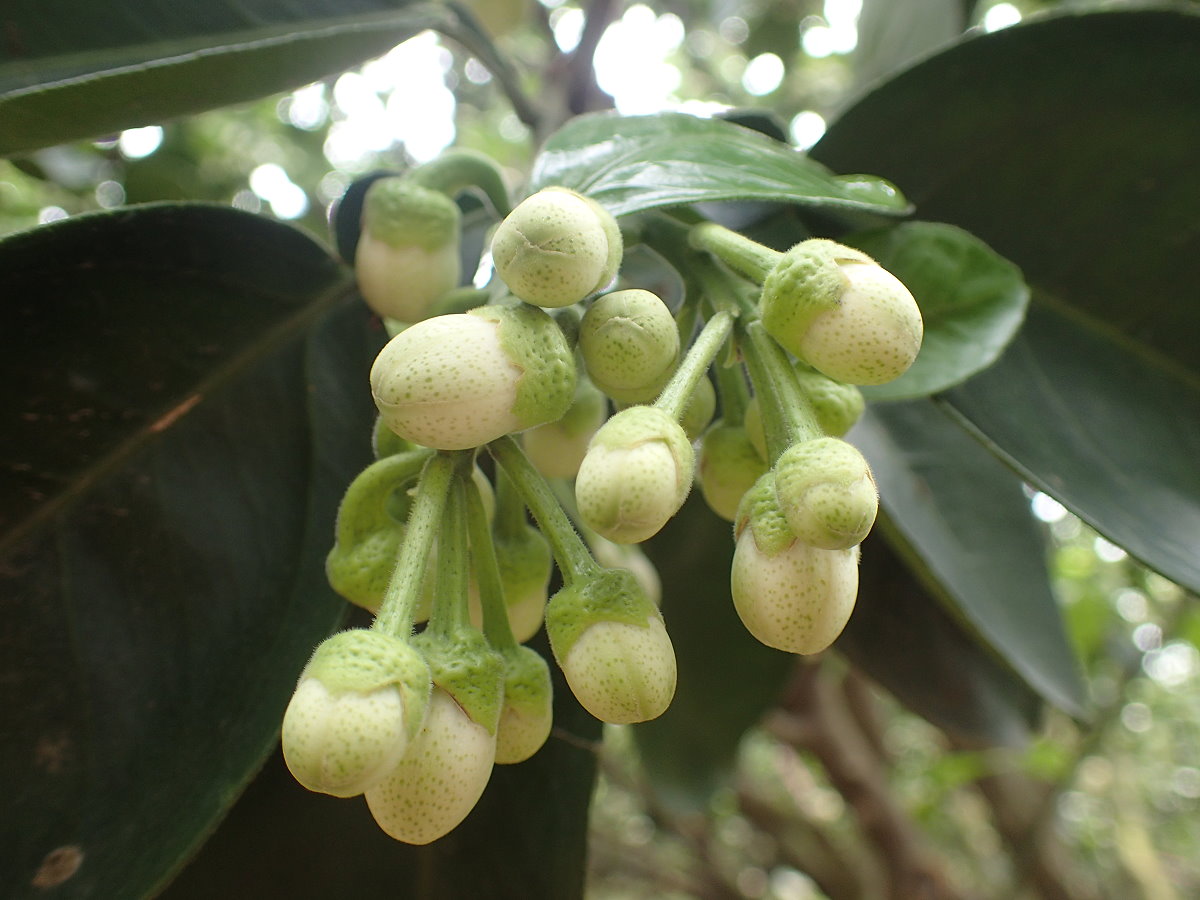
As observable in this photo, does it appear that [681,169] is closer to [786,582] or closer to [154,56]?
[786,582]

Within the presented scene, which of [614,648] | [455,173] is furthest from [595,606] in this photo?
[455,173]

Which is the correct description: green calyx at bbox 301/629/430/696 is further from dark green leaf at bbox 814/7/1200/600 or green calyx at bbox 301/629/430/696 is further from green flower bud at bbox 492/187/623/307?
dark green leaf at bbox 814/7/1200/600

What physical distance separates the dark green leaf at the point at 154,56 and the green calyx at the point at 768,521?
0.55 metres

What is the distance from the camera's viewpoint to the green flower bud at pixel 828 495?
44 cm

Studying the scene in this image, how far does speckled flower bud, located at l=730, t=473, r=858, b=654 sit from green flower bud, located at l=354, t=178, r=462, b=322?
0.36 m

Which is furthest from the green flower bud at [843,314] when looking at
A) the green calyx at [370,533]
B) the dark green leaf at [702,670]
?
the dark green leaf at [702,670]

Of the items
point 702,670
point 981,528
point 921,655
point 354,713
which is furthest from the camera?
point 702,670

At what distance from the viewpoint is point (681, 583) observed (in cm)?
Answer: 150

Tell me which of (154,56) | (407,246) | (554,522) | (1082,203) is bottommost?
(1082,203)

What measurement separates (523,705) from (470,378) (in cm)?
20

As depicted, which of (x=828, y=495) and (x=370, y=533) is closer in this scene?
(x=828, y=495)

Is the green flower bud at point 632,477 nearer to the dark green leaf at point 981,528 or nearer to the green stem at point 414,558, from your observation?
the green stem at point 414,558

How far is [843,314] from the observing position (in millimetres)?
482

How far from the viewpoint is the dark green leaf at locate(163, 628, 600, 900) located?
0.86 meters
